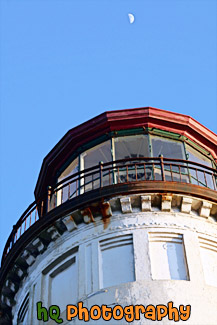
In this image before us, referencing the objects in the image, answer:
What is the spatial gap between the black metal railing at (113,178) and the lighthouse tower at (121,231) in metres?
0.04

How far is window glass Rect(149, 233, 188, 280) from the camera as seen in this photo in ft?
70.9

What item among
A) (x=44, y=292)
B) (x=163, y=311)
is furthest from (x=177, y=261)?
(x=44, y=292)

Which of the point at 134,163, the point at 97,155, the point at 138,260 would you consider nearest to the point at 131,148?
the point at 97,155

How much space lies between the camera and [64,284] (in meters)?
22.7

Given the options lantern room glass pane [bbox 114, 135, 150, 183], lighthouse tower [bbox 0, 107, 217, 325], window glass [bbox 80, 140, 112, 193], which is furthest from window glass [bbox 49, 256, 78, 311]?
lantern room glass pane [bbox 114, 135, 150, 183]

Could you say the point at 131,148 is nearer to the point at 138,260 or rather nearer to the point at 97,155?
the point at 97,155

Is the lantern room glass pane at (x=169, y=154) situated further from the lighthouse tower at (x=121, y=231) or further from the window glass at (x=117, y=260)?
the window glass at (x=117, y=260)

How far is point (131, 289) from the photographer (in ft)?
68.4

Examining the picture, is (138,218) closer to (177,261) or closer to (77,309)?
(177,261)

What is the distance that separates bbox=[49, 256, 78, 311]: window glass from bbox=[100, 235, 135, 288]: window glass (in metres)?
0.90

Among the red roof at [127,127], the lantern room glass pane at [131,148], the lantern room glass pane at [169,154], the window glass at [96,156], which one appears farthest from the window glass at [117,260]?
the red roof at [127,127]

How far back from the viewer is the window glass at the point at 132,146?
26.1 m

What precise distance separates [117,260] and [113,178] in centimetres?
334

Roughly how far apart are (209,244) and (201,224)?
0.65 metres
